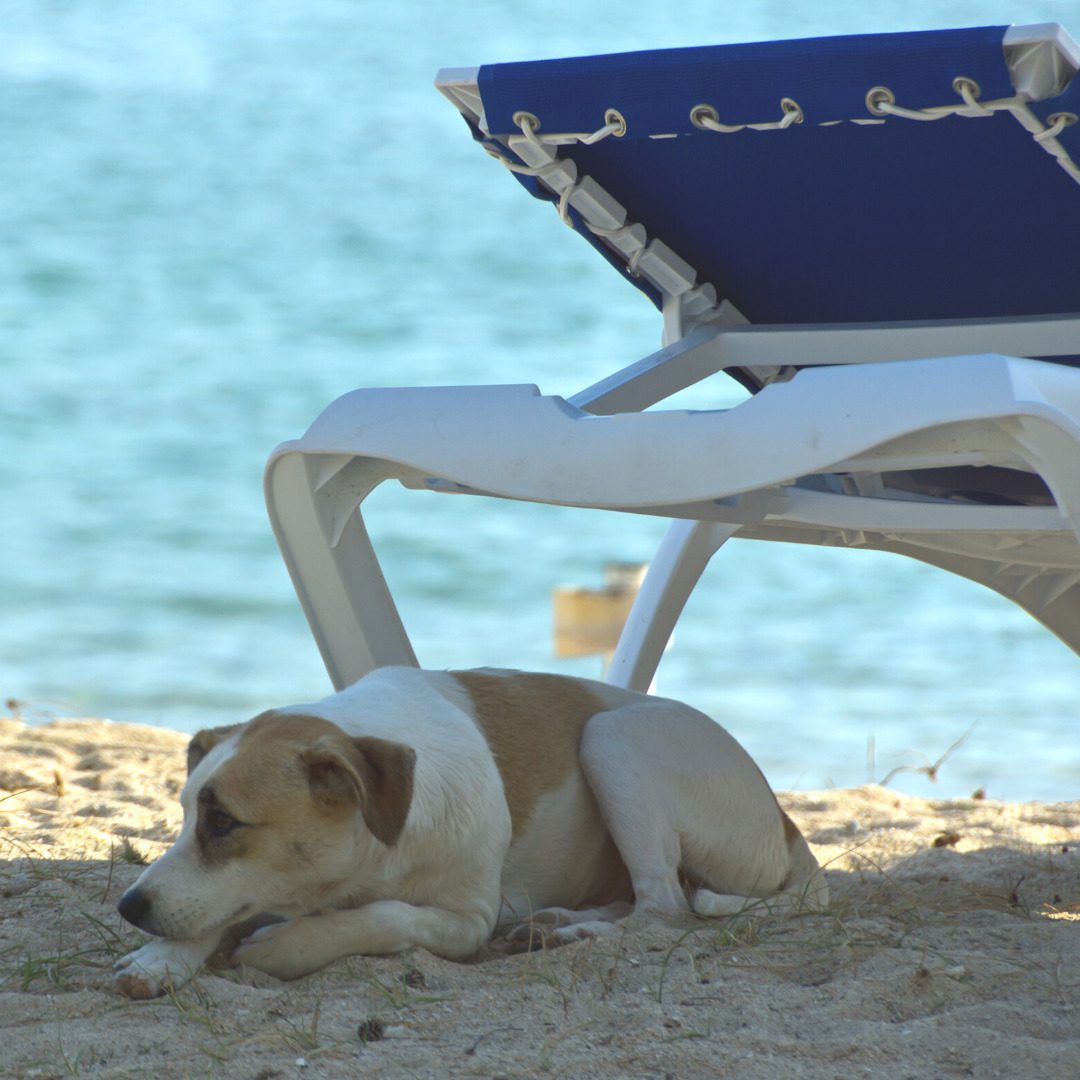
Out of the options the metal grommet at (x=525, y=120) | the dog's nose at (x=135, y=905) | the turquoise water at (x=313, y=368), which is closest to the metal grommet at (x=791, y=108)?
the metal grommet at (x=525, y=120)

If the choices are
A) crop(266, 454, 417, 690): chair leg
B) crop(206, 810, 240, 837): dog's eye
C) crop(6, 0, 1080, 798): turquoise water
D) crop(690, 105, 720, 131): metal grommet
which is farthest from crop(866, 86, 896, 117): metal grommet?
crop(6, 0, 1080, 798): turquoise water

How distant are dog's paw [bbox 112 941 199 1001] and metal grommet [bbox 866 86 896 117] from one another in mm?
2052

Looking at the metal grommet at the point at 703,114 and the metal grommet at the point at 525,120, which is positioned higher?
the metal grommet at the point at 703,114

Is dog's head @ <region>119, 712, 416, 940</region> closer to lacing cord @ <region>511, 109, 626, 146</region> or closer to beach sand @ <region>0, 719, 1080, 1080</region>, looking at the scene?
beach sand @ <region>0, 719, 1080, 1080</region>

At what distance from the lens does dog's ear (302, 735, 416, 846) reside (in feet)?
9.05

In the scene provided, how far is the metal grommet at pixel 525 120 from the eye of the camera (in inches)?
141

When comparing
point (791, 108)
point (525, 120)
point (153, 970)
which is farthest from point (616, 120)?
point (153, 970)

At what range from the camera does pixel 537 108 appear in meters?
3.55

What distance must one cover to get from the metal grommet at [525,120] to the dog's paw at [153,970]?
1917 mm

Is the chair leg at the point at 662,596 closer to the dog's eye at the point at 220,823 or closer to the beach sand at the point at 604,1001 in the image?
the beach sand at the point at 604,1001

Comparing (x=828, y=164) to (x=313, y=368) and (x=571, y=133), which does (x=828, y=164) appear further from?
(x=313, y=368)

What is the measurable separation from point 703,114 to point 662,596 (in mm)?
1565

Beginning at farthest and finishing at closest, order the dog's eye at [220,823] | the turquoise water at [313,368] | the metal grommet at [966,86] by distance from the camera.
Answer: the turquoise water at [313,368] < the metal grommet at [966,86] < the dog's eye at [220,823]

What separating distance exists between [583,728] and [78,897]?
111 cm
